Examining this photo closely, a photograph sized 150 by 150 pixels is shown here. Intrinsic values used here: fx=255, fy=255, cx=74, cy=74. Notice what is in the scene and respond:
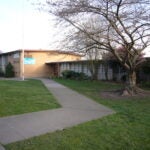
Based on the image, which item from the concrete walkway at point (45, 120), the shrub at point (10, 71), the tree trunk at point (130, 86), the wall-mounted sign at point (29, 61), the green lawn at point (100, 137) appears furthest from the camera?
the shrub at point (10, 71)

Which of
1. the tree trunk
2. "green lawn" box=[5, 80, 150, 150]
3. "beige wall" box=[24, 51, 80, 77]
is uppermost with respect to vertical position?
"beige wall" box=[24, 51, 80, 77]

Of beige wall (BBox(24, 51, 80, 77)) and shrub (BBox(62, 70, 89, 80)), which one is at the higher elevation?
beige wall (BBox(24, 51, 80, 77))

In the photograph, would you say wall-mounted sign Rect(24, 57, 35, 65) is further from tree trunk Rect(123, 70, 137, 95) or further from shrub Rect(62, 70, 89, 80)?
tree trunk Rect(123, 70, 137, 95)

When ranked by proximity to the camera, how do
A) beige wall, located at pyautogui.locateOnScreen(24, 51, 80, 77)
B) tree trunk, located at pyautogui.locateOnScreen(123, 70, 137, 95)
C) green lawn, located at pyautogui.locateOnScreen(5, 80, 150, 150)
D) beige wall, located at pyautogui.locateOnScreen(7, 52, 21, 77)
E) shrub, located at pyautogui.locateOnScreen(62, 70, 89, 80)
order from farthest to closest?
beige wall, located at pyautogui.locateOnScreen(7, 52, 21, 77)
beige wall, located at pyautogui.locateOnScreen(24, 51, 80, 77)
shrub, located at pyautogui.locateOnScreen(62, 70, 89, 80)
tree trunk, located at pyautogui.locateOnScreen(123, 70, 137, 95)
green lawn, located at pyautogui.locateOnScreen(5, 80, 150, 150)

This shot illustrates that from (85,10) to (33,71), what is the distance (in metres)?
26.3

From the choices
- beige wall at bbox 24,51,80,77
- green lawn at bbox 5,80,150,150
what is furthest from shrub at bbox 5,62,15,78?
green lawn at bbox 5,80,150,150

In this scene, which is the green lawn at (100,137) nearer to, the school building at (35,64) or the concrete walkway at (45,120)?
the concrete walkway at (45,120)

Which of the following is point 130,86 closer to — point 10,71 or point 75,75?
point 75,75

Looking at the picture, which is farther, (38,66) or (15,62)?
(15,62)

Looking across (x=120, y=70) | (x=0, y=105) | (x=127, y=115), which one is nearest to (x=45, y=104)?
(x=0, y=105)

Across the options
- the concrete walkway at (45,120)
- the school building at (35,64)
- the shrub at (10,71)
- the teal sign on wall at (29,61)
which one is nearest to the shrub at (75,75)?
the school building at (35,64)

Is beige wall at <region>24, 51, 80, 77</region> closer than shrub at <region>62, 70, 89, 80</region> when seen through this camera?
No

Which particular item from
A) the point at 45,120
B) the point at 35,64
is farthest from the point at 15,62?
the point at 45,120

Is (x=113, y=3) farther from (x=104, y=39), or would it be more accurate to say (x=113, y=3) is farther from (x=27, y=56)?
(x=27, y=56)
